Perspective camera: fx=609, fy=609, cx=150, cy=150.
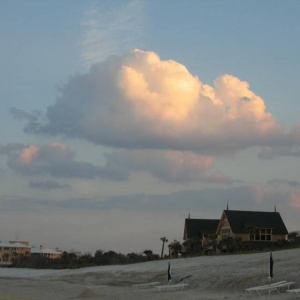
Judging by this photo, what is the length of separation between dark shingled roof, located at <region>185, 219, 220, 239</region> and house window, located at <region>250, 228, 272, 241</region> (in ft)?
34.2

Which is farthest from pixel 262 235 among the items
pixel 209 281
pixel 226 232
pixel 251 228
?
pixel 209 281

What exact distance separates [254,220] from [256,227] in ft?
5.35

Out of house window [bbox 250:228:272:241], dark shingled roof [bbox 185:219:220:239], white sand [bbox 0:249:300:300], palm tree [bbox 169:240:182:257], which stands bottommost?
white sand [bbox 0:249:300:300]

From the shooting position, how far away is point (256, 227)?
7038 cm

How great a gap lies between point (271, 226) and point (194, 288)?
37.7 meters

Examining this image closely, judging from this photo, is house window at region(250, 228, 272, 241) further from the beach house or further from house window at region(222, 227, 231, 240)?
house window at region(222, 227, 231, 240)

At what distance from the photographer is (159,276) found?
43594 mm

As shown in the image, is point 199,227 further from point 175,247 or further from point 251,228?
point 251,228

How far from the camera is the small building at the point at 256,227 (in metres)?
69.9

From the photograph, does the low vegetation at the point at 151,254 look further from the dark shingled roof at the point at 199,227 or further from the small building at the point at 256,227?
the dark shingled roof at the point at 199,227

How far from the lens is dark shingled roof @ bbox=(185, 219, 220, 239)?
8131 cm

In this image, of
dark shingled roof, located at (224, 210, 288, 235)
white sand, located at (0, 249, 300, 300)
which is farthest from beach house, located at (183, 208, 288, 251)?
white sand, located at (0, 249, 300, 300)

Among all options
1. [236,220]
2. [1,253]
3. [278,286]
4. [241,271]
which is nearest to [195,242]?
[236,220]

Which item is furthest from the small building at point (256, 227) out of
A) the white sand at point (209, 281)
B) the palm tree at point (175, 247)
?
the white sand at point (209, 281)
